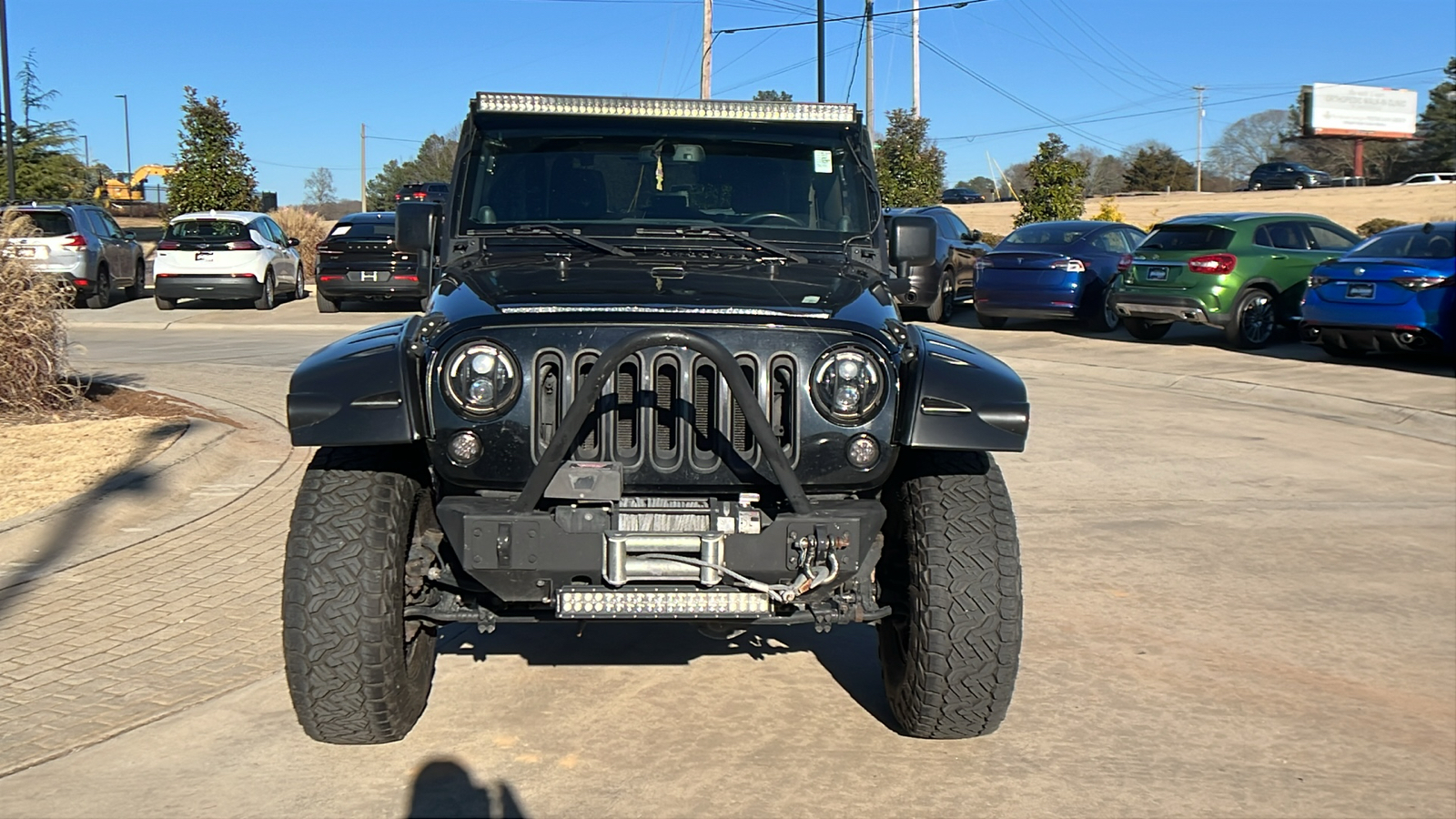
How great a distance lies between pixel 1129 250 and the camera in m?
18.5

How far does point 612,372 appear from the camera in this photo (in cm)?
368

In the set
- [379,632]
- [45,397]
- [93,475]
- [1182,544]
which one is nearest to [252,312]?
[45,397]

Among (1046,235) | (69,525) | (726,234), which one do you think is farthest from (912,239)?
(1046,235)

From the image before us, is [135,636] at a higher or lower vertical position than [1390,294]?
lower

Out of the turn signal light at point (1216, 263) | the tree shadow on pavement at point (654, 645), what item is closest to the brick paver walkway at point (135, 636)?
the tree shadow on pavement at point (654, 645)

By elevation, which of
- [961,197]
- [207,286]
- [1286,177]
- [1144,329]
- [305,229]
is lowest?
[1144,329]

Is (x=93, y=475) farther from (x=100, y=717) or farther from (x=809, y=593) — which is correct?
(x=809, y=593)

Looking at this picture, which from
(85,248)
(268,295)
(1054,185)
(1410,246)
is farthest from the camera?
(1054,185)

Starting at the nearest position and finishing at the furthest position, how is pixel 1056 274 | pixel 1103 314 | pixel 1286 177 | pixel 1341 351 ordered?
pixel 1341 351
pixel 1056 274
pixel 1103 314
pixel 1286 177

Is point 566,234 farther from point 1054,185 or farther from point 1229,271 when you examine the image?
point 1054,185

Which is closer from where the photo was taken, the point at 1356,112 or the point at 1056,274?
the point at 1056,274

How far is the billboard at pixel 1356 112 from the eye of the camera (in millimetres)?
71062

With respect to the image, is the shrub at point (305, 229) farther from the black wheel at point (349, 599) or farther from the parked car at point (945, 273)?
the black wheel at point (349, 599)

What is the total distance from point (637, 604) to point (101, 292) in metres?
21.0
